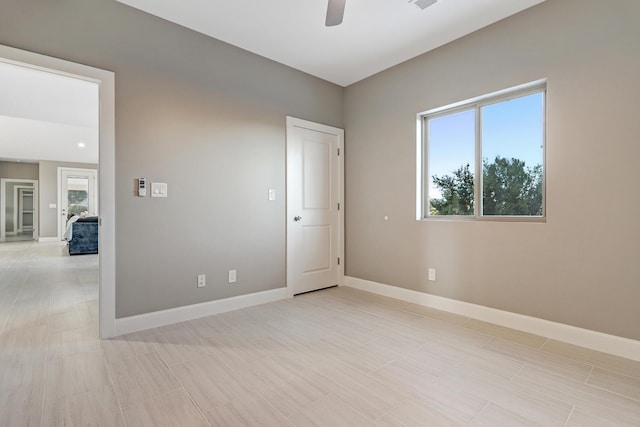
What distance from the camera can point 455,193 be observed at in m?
3.29

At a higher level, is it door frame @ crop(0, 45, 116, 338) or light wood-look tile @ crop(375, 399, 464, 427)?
door frame @ crop(0, 45, 116, 338)

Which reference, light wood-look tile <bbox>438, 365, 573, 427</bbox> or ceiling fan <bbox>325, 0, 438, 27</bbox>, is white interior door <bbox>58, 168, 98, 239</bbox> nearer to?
ceiling fan <bbox>325, 0, 438, 27</bbox>

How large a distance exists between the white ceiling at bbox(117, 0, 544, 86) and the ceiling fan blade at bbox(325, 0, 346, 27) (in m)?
0.57

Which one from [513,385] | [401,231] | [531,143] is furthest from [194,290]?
[531,143]

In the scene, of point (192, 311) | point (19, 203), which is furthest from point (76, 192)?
point (192, 311)

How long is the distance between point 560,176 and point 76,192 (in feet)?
43.9

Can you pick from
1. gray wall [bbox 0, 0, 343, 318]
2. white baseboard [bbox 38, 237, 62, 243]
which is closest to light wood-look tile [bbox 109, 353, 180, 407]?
gray wall [bbox 0, 0, 343, 318]

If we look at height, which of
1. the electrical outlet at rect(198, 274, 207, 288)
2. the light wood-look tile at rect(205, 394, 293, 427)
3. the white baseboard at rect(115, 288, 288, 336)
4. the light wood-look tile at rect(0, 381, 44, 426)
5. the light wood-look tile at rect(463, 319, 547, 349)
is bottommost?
the light wood-look tile at rect(205, 394, 293, 427)

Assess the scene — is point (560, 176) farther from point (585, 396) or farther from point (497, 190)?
point (585, 396)

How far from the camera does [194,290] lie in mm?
2973

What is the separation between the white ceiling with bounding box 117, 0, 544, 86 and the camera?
256cm

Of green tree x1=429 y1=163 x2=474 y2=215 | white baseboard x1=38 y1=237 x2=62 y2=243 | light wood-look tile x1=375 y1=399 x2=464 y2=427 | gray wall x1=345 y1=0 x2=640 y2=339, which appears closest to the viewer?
light wood-look tile x1=375 y1=399 x2=464 y2=427

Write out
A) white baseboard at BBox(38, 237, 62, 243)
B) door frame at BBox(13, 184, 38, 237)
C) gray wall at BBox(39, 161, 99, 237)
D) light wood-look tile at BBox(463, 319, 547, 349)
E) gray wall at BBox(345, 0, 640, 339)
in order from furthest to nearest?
door frame at BBox(13, 184, 38, 237) < white baseboard at BBox(38, 237, 62, 243) < gray wall at BBox(39, 161, 99, 237) < light wood-look tile at BBox(463, 319, 547, 349) < gray wall at BBox(345, 0, 640, 339)

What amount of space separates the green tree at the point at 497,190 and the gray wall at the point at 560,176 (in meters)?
0.18
